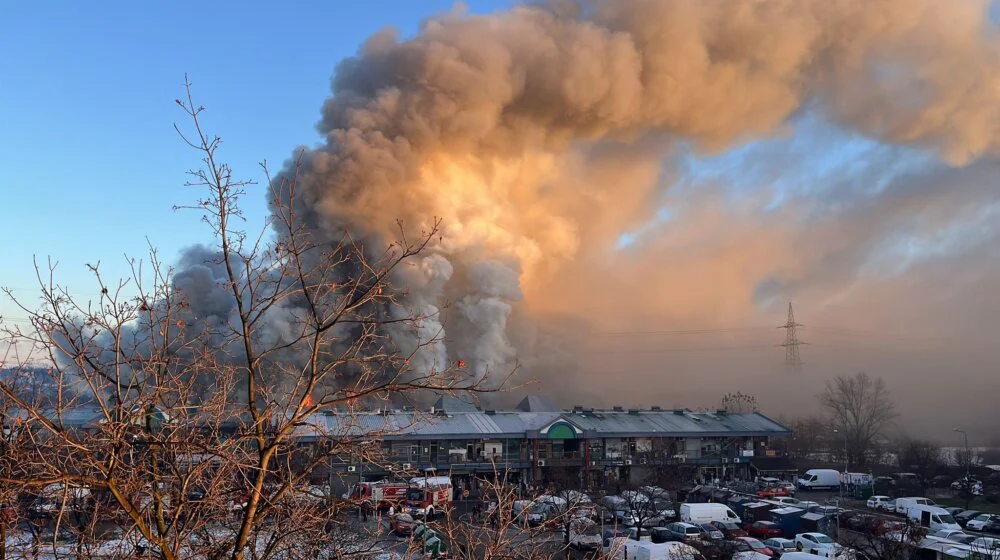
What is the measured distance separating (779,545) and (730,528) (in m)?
3.02

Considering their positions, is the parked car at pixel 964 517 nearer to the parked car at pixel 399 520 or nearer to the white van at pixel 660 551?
the white van at pixel 660 551

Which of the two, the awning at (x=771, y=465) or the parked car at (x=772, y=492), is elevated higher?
the awning at (x=771, y=465)

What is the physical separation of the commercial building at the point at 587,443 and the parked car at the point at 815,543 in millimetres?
12299

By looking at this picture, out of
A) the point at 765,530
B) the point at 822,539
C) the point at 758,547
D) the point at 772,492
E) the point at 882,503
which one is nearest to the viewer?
the point at 758,547

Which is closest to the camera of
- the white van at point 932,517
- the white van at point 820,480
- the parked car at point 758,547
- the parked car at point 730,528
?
the parked car at point 758,547

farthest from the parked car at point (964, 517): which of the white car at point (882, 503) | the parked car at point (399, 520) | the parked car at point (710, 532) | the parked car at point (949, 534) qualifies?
the parked car at point (399, 520)

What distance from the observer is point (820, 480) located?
3716 cm

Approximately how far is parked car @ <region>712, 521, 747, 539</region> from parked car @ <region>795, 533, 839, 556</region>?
185cm

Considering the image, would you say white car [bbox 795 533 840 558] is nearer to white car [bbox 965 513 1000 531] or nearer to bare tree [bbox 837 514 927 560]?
bare tree [bbox 837 514 927 560]

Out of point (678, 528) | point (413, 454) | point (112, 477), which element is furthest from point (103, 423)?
point (413, 454)

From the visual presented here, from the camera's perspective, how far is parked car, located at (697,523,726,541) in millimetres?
20828

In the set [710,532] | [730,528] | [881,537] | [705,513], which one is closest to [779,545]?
[710,532]

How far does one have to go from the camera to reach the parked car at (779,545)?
20625mm

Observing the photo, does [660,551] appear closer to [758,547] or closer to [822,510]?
[758,547]
